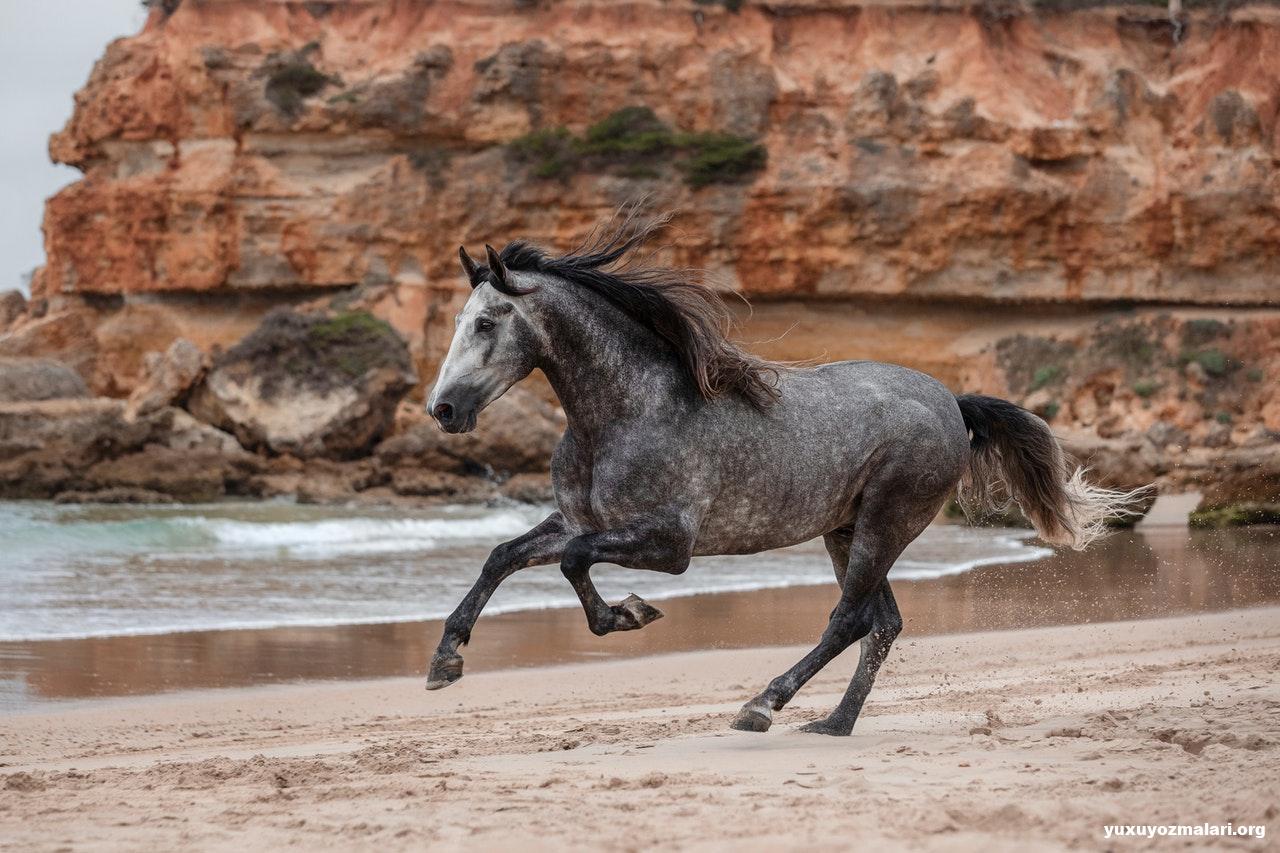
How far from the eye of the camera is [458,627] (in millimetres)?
5328

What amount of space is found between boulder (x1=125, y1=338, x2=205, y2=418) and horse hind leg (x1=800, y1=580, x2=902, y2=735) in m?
26.1

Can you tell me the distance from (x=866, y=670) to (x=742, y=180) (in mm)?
34384

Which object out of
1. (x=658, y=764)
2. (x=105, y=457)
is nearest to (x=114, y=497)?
(x=105, y=457)

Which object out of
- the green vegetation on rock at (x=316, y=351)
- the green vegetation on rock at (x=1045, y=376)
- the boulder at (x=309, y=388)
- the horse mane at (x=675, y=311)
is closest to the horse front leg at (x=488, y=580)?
the horse mane at (x=675, y=311)

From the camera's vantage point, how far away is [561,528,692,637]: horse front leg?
208 inches

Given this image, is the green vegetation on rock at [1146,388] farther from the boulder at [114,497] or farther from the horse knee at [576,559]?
the horse knee at [576,559]

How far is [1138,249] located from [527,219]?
17.1 meters

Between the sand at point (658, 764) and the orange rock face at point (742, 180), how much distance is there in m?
32.0

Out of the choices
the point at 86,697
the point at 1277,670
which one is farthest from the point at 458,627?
the point at 1277,670

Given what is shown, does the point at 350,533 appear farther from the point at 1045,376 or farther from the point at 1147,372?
the point at 1147,372

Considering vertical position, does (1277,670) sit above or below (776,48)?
below

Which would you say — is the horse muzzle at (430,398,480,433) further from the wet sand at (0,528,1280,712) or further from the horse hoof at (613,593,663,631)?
the wet sand at (0,528,1280,712)

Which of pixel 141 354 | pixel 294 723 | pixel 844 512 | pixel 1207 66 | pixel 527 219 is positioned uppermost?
pixel 1207 66

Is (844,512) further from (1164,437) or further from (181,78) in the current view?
(181,78)
